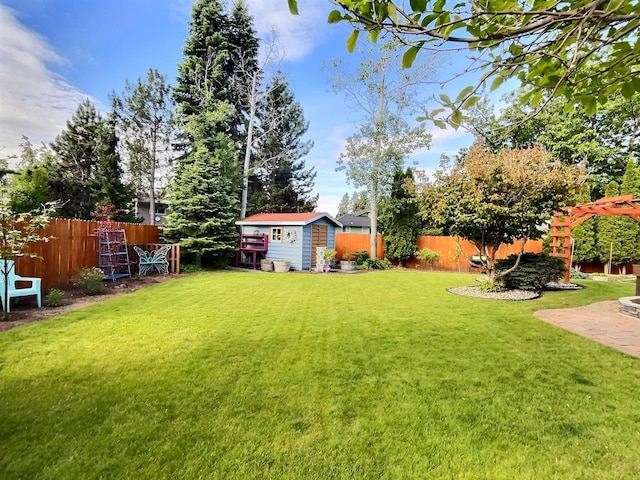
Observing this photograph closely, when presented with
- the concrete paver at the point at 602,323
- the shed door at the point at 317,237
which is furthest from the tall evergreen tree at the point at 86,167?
the concrete paver at the point at 602,323

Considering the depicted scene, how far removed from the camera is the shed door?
13.8 m

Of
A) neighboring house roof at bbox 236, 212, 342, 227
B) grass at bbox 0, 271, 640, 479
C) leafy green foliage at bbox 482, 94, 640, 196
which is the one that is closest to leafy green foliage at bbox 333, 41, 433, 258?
neighboring house roof at bbox 236, 212, 342, 227

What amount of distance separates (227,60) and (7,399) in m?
19.3

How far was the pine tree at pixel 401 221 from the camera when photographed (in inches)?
619

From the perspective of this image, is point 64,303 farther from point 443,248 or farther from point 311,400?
point 443,248

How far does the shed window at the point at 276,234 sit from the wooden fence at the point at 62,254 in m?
6.69

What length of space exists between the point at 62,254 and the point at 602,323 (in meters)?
11.4

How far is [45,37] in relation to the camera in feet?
25.9

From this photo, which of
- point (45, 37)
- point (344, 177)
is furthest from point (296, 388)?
point (344, 177)

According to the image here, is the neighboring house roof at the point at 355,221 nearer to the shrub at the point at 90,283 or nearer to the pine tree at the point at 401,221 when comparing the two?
the pine tree at the point at 401,221

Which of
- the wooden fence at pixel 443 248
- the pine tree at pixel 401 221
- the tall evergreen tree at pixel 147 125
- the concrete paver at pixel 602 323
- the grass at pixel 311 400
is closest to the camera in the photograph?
the grass at pixel 311 400

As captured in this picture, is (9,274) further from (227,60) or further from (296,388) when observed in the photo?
(227,60)

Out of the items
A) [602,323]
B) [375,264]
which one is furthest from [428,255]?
[602,323]

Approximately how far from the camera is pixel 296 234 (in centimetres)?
1332
